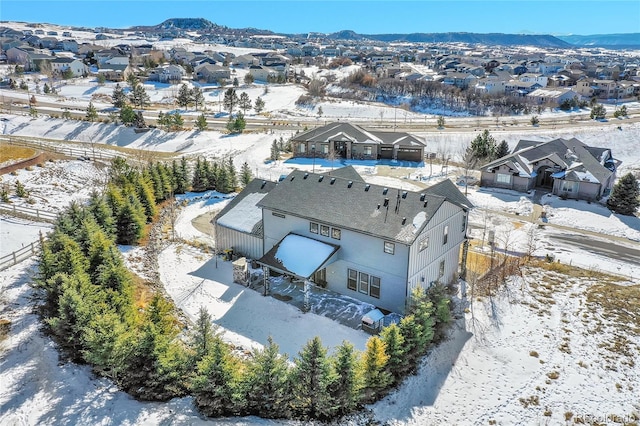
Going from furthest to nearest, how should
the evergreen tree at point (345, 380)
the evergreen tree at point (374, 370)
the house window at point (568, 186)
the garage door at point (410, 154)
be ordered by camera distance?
the garage door at point (410, 154)
the house window at point (568, 186)
the evergreen tree at point (374, 370)
the evergreen tree at point (345, 380)

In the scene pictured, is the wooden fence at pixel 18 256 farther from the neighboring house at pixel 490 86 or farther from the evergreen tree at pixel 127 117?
the neighboring house at pixel 490 86

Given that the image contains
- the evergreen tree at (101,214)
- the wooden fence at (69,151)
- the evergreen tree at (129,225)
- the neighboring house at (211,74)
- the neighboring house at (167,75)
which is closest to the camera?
the evergreen tree at (101,214)

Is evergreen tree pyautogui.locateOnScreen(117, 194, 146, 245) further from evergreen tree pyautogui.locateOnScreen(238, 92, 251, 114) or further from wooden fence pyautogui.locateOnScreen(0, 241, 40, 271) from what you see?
evergreen tree pyautogui.locateOnScreen(238, 92, 251, 114)

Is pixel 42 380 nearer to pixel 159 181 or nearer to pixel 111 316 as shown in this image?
pixel 111 316

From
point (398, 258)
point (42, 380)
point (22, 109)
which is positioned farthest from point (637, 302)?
point (22, 109)

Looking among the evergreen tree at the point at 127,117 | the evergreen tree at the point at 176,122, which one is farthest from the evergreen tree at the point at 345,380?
the evergreen tree at the point at 127,117

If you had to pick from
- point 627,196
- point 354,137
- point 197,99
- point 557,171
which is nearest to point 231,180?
point 354,137

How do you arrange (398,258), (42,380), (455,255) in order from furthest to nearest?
(455,255)
(398,258)
(42,380)
